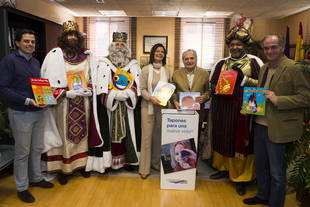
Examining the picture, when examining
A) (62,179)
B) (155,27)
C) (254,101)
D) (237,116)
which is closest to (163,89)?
(237,116)

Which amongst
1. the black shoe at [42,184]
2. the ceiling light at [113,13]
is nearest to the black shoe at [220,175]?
the black shoe at [42,184]

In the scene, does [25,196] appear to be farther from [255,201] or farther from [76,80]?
[255,201]

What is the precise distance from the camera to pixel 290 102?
1.80 metres

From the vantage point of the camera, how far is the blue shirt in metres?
2.11

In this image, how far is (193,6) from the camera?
6156mm

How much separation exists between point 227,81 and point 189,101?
45cm

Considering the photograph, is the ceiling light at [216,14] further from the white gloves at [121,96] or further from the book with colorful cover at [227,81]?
the white gloves at [121,96]

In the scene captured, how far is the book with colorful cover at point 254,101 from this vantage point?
1.94 meters

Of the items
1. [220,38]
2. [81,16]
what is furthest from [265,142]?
[81,16]

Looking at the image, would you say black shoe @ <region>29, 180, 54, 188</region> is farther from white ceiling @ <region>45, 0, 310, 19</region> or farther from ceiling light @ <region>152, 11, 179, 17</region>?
ceiling light @ <region>152, 11, 179, 17</region>

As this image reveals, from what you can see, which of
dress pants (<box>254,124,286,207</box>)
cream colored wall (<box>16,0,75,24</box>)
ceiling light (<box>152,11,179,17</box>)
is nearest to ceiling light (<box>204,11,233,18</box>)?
ceiling light (<box>152,11,179,17</box>)

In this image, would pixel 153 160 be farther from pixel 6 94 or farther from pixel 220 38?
pixel 220 38

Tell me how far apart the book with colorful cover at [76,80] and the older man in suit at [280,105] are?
189cm

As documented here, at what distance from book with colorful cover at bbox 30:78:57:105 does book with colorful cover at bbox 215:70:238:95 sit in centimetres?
176
